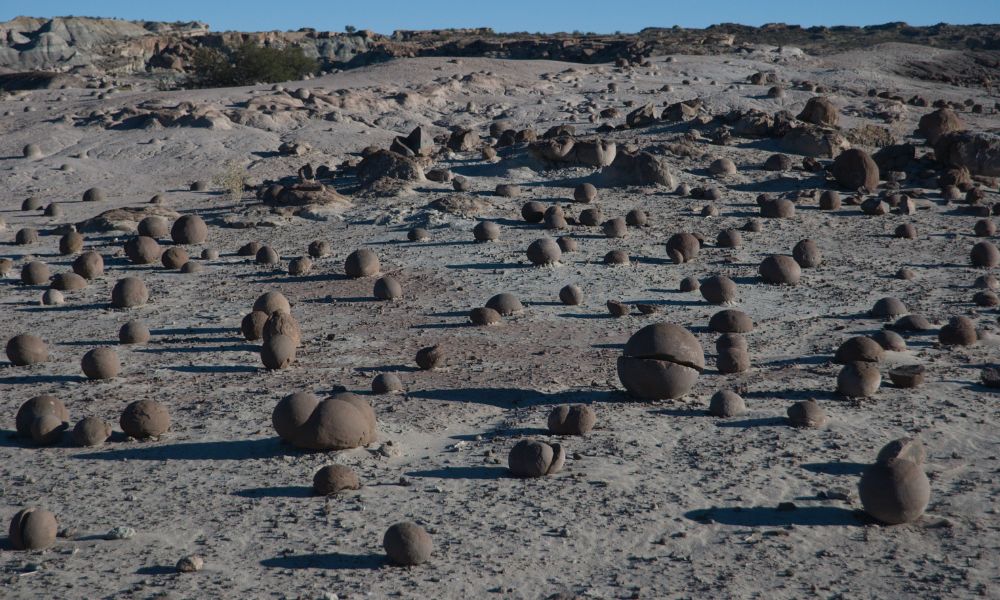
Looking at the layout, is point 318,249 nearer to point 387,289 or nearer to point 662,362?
point 387,289

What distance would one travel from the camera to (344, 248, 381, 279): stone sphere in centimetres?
1122

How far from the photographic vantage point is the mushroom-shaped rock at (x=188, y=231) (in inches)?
524

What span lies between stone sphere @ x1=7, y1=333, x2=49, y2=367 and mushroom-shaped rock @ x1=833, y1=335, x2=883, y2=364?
6.93 m

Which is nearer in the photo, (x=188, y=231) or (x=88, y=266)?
(x=88, y=266)

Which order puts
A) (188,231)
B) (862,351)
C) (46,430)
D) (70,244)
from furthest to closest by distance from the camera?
1. (188,231)
2. (70,244)
3. (862,351)
4. (46,430)

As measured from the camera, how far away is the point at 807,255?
11.5 m

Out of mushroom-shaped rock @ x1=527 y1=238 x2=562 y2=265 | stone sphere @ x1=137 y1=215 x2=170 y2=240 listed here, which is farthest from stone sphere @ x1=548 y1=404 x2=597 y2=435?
stone sphere @ x1=137 y1=215 x2=170 y2=240

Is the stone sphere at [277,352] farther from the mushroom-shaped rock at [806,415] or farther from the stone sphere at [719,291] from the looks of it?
the stone sphere at [719,291]

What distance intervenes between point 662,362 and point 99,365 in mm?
4590

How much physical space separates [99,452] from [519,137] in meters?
14.0

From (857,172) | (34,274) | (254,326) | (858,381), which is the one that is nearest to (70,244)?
(34,274)

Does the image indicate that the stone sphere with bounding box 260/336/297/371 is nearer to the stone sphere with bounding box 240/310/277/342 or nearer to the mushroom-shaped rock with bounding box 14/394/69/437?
the stone sphere with bounding box 240/310/277/342

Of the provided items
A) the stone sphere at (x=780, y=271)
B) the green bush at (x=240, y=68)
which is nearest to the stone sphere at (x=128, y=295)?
the stone sphere at (x=780, y=271)

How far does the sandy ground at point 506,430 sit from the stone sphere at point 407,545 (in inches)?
2.9
